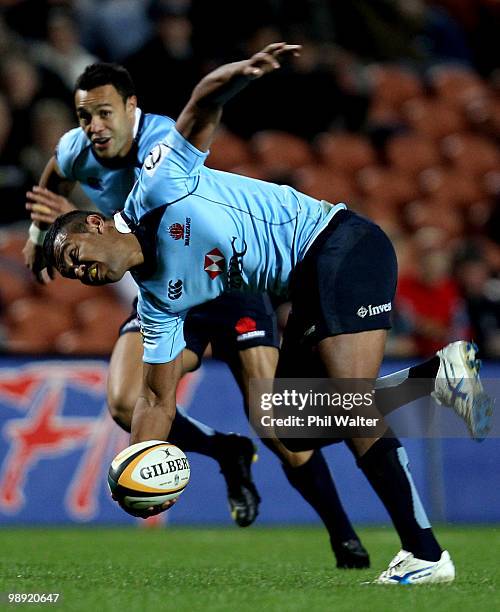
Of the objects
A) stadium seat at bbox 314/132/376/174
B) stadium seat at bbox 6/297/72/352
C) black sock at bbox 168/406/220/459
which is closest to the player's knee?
black sock at bbox 168/406/220/459

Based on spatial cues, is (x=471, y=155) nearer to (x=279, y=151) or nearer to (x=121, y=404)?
(x=279, y=151)

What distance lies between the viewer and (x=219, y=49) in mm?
12188

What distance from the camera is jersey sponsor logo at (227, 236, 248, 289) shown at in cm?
477

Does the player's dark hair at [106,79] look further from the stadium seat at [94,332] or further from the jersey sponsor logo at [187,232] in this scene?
the stadium seat at [94,332]

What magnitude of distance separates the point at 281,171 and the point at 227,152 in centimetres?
54

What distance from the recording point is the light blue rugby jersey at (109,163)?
5.72 m

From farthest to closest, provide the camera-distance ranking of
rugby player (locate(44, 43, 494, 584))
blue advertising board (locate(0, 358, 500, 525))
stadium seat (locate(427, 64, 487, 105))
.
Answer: stadium seat (locate(427, 64, 487, 105)), blue advertising board (locate(0, 358, 500, 525)), rugby player (locate(44, 43, 494, 584))

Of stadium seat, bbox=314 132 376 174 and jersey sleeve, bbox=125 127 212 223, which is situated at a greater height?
jersey sleeve, bbox=125 127 212 223

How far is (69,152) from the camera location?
5.94 meters

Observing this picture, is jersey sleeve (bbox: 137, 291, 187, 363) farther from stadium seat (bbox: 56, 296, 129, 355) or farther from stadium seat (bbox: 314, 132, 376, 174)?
stadium seat (bbox: 314, 132, 376, 174)

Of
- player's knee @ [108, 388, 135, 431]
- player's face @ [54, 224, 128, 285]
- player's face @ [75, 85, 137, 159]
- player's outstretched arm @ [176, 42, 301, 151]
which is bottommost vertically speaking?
player's knee @ [108, 388, 135, 431]

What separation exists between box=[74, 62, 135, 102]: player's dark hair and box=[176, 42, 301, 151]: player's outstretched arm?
1.06 metres

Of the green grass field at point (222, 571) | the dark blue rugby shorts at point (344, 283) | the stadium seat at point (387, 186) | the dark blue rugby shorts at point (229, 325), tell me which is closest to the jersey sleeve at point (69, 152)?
the dark blue rugby shorts at point (229, 325)

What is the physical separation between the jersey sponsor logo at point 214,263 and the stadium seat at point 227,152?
6617 millimetres
